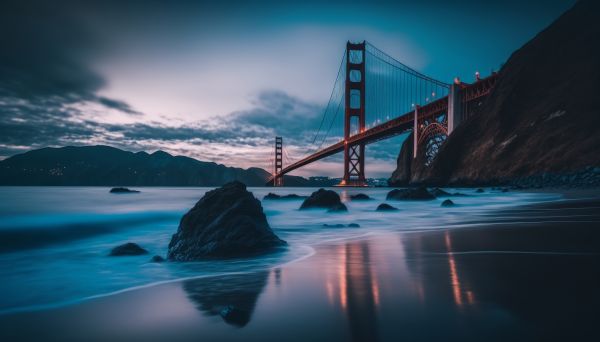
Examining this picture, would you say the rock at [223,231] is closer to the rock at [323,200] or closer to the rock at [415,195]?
the rock at [323,200]

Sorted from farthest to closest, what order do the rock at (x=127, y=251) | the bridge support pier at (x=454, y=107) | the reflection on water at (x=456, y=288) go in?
the bridge support pier at (x=454, y=107) < the rock at (x=127, y=251) < the reflection on water at (x=456, y=288)

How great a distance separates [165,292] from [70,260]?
→ 2686 mm

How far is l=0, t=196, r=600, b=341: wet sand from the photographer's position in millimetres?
1594

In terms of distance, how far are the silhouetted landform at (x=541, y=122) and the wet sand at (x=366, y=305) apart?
16.9 m

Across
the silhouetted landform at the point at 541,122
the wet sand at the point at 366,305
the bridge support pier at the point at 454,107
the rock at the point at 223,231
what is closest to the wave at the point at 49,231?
the rock at the point at 223,231

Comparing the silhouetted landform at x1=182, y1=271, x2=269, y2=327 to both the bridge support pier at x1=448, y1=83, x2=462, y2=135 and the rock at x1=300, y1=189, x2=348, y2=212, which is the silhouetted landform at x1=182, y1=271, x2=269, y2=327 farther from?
the bridge support pier at x1=448, y1=83, x2=462, y2=135

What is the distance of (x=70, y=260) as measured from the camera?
14.2ft

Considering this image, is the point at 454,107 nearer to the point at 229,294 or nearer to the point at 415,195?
the point at 415,195

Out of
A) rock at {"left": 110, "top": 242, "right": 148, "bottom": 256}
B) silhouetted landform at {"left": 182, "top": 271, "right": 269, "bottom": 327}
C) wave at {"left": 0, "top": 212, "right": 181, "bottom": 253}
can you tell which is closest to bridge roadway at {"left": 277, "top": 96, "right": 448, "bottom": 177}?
wave at {"left": 0, "top": 212, "right": 181, "bottom": 253}

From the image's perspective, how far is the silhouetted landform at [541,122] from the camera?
1895cm

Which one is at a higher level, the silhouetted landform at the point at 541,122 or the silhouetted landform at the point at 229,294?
the silhouetted landform at the point at 541,122

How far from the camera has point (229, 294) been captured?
235cm

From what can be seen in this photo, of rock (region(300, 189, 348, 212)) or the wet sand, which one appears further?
rock (region(300, 189, 348, 212))

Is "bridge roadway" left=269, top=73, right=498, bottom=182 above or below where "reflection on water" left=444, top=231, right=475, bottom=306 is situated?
above
